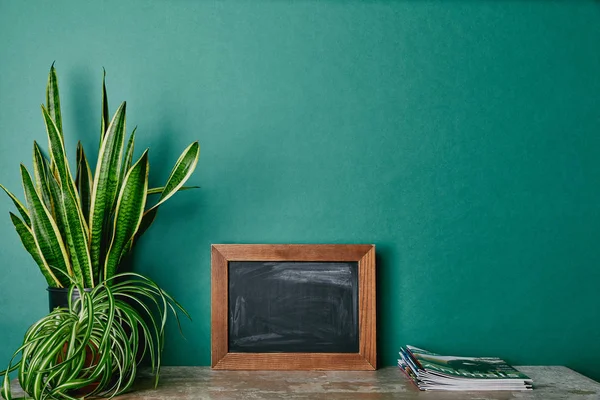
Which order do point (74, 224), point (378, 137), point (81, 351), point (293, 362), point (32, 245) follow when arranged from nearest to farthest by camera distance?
point (81, 351)
point (74, 224)
point (32, 245)
point (293, 362)
point (378, 137)

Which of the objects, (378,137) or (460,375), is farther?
(378,137)

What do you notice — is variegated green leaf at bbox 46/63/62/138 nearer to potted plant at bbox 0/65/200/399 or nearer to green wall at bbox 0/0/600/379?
potted plant at bbox 0/65/200/399

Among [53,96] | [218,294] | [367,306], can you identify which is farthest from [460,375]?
[53,96]

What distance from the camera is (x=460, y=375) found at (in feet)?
4.79

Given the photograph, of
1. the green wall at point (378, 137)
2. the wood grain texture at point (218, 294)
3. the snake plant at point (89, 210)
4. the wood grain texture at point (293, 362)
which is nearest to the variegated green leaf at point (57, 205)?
the snake plant at point (89, 210)

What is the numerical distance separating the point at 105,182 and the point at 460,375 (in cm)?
110

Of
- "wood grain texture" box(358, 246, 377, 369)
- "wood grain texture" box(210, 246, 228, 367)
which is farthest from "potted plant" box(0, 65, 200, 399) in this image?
"wood grain texture" box(358, 246, 377, 369)

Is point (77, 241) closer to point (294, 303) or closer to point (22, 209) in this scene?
point (22, 209)

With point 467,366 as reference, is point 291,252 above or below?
above

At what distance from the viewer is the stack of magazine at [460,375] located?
1.45m

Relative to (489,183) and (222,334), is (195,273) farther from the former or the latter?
(489,183)

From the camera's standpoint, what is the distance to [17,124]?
5.65 ft

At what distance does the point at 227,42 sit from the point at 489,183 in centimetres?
97

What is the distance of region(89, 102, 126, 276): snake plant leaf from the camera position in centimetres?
146
